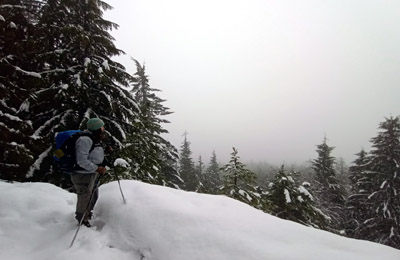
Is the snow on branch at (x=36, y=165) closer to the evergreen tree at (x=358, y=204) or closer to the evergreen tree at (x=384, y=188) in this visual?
the evergreen tree at (x=384, y=188)

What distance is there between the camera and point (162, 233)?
5.00 meters

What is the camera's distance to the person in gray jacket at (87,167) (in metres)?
5.67

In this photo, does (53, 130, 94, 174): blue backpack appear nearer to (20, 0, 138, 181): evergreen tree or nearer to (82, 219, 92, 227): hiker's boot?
(82, 219, 92, 227): hiker's boot

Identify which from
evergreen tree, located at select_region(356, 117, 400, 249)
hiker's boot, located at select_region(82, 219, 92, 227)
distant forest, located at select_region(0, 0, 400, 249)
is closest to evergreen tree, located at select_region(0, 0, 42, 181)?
distant forest, located at select_region(0, 0, 400, 249)

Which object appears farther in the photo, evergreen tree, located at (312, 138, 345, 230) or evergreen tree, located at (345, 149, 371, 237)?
evergreen tree, located at (312, 138, 345, 230)

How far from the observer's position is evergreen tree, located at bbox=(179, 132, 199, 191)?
161ft

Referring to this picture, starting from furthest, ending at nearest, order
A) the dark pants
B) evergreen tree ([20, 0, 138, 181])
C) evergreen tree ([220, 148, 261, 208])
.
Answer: evergreen tree ([220, 148, 261, 208]) < evergreen tree ([20, 0, 138, 181]) < the dark pants

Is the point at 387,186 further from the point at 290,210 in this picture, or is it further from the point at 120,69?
the point at 120,69

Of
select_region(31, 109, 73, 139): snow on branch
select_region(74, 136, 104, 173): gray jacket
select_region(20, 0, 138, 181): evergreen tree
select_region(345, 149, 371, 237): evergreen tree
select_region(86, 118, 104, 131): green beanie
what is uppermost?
select_region(20, 0, 138, 181): evergreen tree

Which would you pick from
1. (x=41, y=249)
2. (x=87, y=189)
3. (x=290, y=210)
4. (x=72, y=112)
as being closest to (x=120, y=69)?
(x=72, y=112)

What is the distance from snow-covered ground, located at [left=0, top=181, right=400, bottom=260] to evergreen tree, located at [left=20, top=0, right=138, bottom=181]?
477cm

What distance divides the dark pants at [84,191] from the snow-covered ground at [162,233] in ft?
0.86

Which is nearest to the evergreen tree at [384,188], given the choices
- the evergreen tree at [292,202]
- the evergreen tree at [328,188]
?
the evergreen tree at [328,188]

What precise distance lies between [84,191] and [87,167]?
2.26 feet
